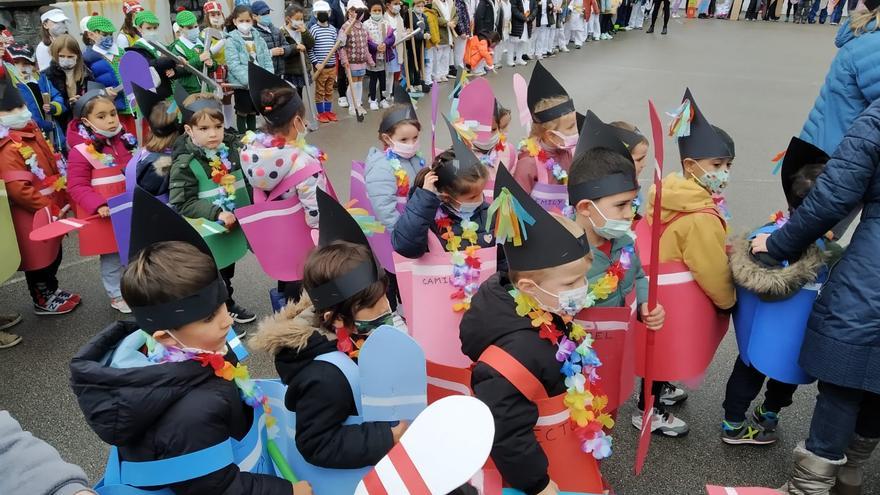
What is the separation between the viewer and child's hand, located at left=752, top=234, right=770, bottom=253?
110 inches

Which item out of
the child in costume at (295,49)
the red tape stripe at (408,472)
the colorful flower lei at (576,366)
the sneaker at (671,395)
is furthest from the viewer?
the child in costume at (295,49)

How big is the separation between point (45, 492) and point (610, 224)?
2.09 meters

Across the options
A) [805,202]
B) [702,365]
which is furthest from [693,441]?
[805,202]

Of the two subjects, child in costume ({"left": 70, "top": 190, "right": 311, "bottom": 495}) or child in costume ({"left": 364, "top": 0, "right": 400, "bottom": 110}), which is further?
child in costume ({"left": 364, "top": 0, "right": 400, "bottom": 110})

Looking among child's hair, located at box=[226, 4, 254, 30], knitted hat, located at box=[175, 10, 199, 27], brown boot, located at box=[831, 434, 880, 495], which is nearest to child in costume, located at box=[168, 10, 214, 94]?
knitted hat, located at box=[175, 10, 199, 27]

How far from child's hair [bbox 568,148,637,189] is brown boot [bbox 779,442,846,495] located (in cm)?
140

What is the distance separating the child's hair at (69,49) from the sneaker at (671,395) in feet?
23.2

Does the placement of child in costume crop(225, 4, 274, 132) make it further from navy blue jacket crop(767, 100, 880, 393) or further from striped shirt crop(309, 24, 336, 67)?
navy blue jacket crop(767, 100, 880, 393)

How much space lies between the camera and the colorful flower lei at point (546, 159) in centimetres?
398

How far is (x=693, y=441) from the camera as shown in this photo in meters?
3.41

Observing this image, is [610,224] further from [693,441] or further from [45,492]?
[45,492]

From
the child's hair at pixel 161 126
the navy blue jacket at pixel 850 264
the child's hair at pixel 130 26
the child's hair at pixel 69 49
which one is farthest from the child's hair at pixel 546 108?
the child's hair at pixel 130 26

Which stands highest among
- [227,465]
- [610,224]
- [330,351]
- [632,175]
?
[632,175]

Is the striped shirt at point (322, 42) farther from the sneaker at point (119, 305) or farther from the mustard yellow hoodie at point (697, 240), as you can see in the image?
the mustard yellow hoodie at point (697, 240)
